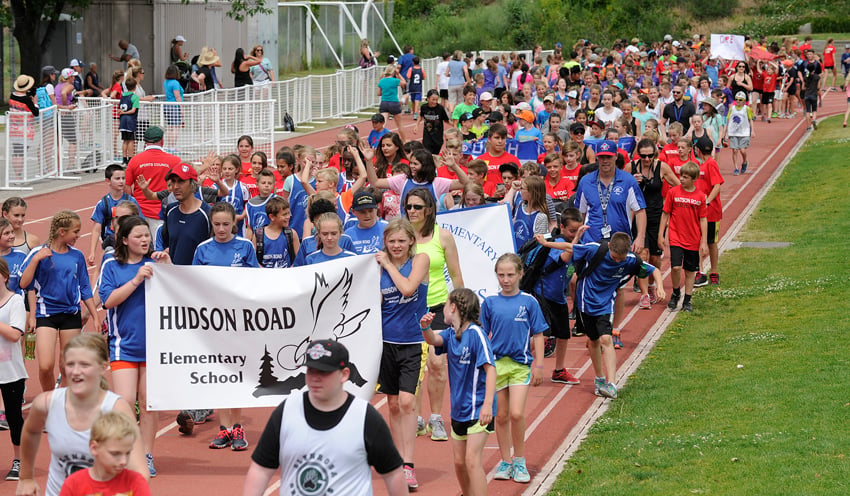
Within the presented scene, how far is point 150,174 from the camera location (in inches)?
562

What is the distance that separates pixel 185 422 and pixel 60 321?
4.58 feet

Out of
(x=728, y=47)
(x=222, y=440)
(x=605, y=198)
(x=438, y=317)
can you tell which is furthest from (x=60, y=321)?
(x=728, y=47)

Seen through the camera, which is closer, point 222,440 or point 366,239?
point 366,239

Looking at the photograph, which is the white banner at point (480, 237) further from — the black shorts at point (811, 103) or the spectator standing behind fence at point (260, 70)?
the black shorts at point (811, 103)

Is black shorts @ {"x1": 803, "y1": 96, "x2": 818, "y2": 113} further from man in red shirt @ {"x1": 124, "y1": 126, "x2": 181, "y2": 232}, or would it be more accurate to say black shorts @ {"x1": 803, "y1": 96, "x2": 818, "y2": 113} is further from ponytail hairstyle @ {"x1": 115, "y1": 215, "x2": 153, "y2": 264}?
ponytail hairstyle @ {"x1": 115, "y1": 215, "x2": 153, "y2": 264}

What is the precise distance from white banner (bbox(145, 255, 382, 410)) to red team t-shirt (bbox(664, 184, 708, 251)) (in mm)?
7430

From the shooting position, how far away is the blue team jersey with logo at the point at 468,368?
28.1ft

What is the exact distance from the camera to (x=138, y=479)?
19.3 feet

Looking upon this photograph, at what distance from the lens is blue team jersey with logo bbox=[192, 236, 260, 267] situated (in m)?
10.1

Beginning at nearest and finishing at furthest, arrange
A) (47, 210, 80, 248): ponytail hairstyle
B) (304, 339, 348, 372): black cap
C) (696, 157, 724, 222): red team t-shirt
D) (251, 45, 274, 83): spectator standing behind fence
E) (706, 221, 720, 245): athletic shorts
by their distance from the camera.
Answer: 1. (304, 339, 348, 372): black cap
2. (47, 210, 80, 248): ponytail hairstyle
3. (696, 157, 724, 222): red team t-shirt
4. (706, 221, 720, 245): athletic shorts
5. (251, 45, 274, 83): spectator standing behind fence

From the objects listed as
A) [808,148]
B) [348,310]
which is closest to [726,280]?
[348,310]

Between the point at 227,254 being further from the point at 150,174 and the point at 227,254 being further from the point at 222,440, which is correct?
the point at 150,174

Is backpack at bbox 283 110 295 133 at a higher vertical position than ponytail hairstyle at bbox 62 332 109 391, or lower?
higher

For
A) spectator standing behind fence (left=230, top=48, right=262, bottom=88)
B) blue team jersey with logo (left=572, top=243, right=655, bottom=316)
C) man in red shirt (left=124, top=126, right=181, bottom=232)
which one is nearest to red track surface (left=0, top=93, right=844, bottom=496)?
blue team jersey with logo (left=572, top=243, right=655, bottom=316)
